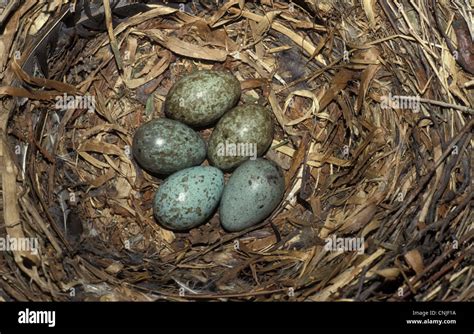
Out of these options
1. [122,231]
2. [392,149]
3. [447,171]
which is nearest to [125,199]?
[122,231]

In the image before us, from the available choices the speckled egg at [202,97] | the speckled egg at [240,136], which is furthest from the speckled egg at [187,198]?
the speckled egg at [202,97]

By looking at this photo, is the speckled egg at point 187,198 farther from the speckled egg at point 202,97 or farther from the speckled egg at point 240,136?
the speckled egg at point 202,97

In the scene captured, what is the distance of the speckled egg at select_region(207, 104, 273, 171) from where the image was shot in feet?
11.4

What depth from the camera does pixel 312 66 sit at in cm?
374

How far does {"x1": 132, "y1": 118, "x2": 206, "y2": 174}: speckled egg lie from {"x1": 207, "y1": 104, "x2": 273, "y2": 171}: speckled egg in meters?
0.11

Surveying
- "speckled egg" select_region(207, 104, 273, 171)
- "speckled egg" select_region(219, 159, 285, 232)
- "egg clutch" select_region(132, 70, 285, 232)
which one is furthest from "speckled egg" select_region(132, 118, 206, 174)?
"speckled egg" select_region(219, 159, 285, 232)

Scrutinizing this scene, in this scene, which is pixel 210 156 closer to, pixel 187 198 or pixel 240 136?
pixel 240 136

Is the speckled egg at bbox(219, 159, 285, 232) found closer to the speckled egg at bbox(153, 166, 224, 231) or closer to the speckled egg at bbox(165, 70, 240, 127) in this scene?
the speckled egg at bbox(153, 166, 224, 231)

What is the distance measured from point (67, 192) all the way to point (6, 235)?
19.8 inches

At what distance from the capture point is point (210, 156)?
3562 mm

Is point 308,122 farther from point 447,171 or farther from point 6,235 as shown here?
point 6,235

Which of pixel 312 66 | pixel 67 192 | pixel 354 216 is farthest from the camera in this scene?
pixel 312 66

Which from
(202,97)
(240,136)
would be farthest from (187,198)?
(202,97)
